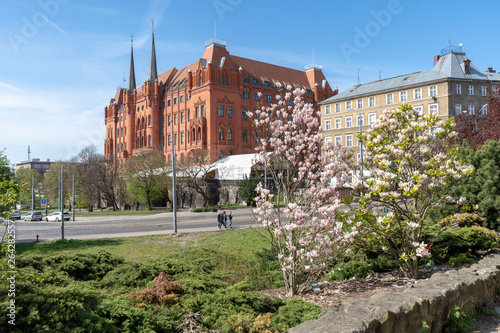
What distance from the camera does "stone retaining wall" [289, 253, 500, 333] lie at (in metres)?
5.06

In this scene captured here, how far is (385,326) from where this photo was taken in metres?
5.34

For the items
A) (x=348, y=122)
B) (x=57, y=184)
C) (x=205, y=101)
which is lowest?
(x=57, y=184)

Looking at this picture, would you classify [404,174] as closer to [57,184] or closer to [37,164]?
[57,184]

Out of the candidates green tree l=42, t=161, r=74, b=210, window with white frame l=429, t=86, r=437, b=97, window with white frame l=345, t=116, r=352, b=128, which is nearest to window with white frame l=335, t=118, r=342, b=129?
window with white frame l=345, t=116, r=352, b=128

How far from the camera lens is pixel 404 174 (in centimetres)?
988

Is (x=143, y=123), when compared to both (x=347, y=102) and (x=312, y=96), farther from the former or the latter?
(x=347, y=102)

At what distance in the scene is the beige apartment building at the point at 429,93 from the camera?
5450cm

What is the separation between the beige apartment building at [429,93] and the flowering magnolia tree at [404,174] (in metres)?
39.8

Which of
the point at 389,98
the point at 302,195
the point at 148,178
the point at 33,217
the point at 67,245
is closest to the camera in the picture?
the point at 302,195

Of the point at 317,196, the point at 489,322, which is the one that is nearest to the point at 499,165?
the point at 489,322

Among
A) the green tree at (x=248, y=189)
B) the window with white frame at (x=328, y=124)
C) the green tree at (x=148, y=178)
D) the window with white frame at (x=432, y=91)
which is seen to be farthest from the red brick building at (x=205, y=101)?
the window with white frame at (x=432, y=91)

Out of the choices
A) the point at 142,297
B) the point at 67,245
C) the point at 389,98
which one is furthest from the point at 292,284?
the point at 389,98

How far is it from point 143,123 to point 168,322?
8306 cm

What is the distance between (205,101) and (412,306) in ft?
216
